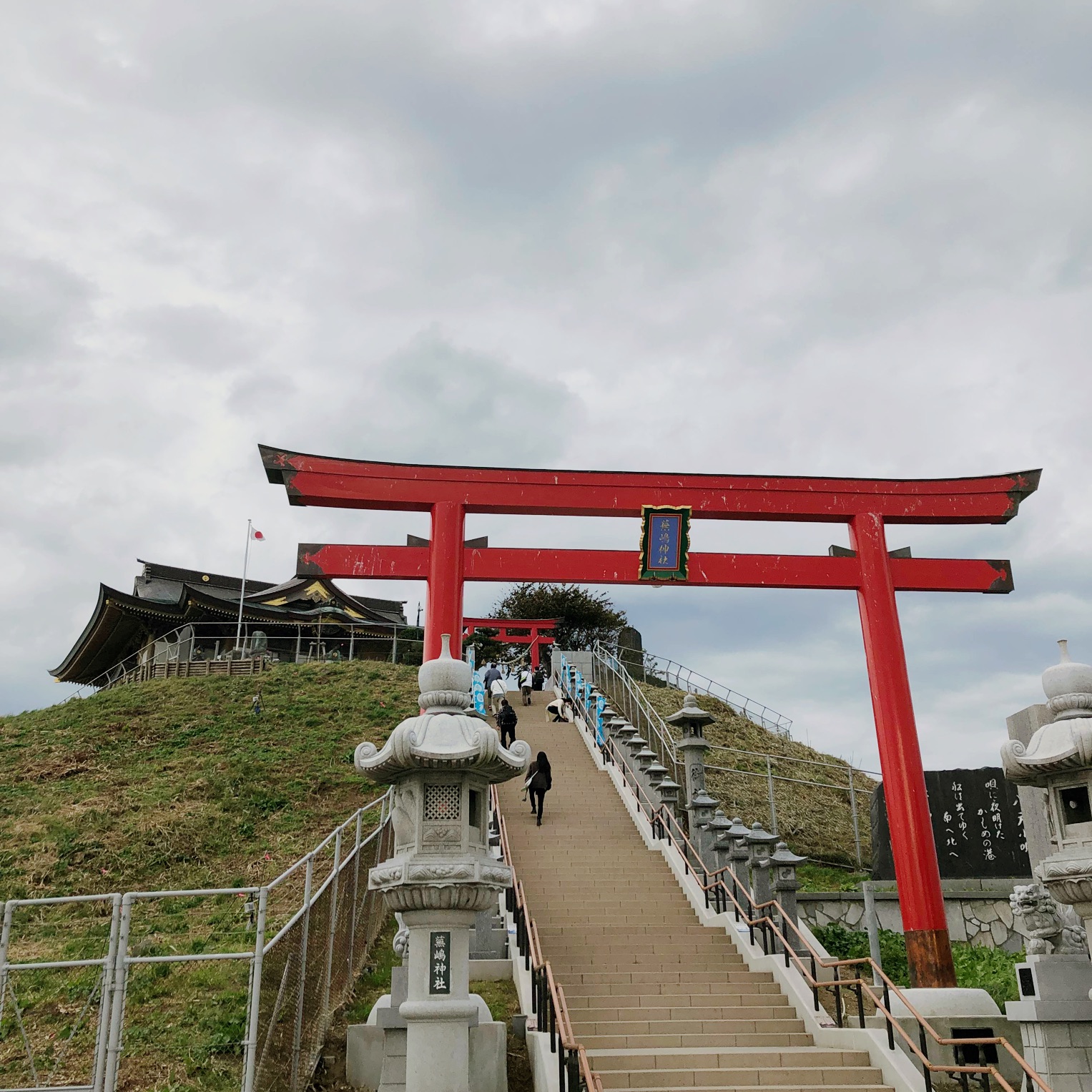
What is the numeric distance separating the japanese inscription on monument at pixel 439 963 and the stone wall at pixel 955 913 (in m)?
9.67

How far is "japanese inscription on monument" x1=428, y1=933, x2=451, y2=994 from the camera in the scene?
26.2ft

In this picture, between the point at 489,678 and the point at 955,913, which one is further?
the point at 489,678

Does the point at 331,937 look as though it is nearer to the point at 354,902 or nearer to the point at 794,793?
the point at 354,902

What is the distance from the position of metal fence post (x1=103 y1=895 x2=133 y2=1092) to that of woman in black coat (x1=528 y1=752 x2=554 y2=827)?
9868 millimetres

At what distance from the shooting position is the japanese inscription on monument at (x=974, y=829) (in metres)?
16.0

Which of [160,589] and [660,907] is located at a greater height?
[160,589]

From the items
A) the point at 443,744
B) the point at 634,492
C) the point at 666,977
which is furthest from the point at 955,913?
the point at 443,744

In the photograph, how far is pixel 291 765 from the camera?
22.8m

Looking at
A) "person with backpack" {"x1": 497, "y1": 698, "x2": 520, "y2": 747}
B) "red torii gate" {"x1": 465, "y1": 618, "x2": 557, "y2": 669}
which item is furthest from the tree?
"person with backpack" {"x1": 497, "y1": 698, "x2": 520, "y2": 747}

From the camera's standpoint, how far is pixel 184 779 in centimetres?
2134

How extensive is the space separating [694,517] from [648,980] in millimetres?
7246

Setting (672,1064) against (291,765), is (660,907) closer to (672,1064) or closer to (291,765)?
(672,1064)

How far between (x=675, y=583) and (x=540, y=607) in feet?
102

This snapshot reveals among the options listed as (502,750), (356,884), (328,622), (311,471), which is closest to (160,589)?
(328,622)
